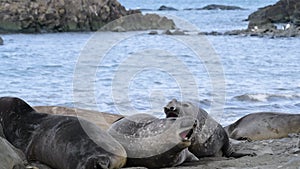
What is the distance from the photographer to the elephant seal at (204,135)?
6031mm

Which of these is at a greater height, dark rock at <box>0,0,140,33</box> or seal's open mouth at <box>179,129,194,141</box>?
seal's open mouth at <box>179,129,194,141</box>

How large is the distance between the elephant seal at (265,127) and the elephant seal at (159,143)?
105 inches

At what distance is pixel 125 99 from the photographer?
10.9 metres

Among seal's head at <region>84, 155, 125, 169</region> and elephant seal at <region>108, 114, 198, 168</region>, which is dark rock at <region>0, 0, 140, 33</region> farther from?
seal's head at <region>84, 155, 125, 169</region>

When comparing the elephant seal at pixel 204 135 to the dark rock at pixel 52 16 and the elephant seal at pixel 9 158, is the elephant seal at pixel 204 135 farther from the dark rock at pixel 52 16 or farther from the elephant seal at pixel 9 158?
the dark rock at pixel 52 16

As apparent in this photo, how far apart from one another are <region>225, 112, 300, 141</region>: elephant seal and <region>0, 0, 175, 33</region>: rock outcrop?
34.5 m

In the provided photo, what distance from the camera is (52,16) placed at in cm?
4344

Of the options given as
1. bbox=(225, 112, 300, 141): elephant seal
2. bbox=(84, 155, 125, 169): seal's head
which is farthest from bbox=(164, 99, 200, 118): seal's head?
bbox=(225, 112, 300, 141): elephant seal

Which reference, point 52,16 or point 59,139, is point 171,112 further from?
point 52,16

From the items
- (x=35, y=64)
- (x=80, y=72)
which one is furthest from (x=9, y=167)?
(x=35, y=64)

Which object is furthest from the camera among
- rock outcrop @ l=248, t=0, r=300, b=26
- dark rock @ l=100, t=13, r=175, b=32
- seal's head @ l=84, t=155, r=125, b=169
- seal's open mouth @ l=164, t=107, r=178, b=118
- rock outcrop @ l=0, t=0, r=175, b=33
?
rock outcrop @ l=248, t=0, r=300, b=26

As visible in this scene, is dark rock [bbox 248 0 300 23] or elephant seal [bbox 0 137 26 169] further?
dark rock [bbox 248 0 300 23]

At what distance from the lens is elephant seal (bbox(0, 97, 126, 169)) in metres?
4.99

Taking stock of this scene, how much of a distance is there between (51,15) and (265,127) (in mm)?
36475
